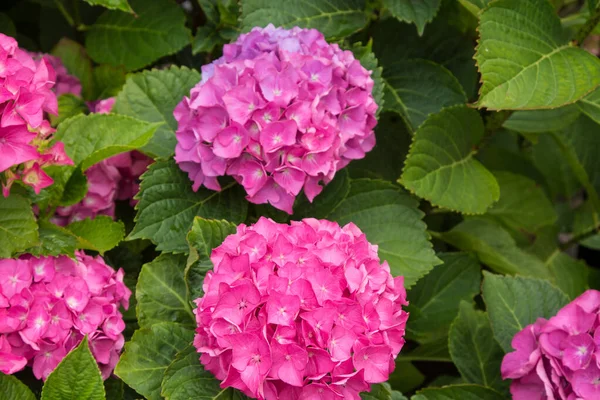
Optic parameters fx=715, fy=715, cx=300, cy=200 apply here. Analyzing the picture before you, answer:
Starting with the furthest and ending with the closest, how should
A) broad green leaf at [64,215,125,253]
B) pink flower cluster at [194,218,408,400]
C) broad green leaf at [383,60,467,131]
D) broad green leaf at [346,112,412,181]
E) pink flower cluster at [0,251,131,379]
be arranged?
broad green leaf at [346,112,412,181] → broad green leaf at [383,60,467,131] → broad green leaf at [64,215,125,253] → pink flower cluster at [0,251,131,379] → pink flower cluster at [194,218,408,400]

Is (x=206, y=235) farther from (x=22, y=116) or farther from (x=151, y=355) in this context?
(x=22, y=116)

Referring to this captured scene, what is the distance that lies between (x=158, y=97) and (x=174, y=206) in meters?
0.24

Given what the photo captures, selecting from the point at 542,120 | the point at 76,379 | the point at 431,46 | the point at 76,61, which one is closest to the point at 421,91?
the point at 431,46

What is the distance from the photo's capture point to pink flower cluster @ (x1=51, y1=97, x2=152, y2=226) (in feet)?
4.03

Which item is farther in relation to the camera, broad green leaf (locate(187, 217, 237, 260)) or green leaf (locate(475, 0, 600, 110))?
green leaf (locate(475, 0, 600, 110))

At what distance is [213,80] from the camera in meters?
1.15

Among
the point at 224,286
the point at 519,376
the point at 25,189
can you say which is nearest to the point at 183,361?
the point at 224,286

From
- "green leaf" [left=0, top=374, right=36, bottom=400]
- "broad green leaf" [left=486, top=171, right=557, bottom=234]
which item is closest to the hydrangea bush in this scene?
"green leaf" [left=0, top=374, right=36, bottom=400]

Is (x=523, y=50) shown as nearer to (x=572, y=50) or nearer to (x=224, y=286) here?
(x=572, y=50)

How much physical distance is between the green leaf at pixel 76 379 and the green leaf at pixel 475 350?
661mm

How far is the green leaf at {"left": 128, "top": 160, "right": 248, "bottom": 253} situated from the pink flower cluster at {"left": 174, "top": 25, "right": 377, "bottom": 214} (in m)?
0.04

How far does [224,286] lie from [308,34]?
0.52 meters

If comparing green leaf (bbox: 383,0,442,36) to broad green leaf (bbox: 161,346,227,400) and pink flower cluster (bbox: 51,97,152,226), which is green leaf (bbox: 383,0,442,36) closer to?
pink flower cluster (bbox: 51,97,152,226)

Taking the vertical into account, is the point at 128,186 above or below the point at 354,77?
below
